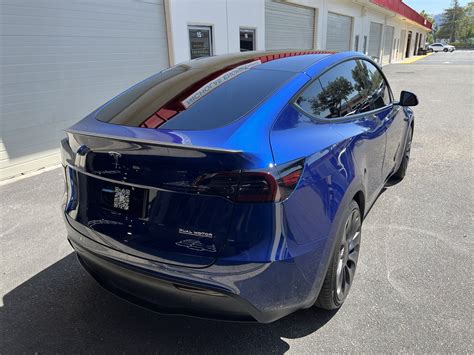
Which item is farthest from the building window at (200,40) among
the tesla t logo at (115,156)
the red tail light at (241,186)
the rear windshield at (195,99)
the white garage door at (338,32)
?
the white garage door at (338,32)

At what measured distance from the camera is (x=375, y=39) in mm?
25578

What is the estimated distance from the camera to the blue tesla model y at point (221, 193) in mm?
1610

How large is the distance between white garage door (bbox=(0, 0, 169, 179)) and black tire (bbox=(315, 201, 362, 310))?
16.6ft

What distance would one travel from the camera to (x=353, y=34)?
19.9 m

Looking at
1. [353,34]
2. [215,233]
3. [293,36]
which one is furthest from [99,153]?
[353,34]

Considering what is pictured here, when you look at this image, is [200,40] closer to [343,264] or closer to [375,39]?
[343,264]

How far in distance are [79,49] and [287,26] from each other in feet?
28.1

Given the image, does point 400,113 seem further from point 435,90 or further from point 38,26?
point 435,90

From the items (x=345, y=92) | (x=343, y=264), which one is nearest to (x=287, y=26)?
(x=345, y=92)

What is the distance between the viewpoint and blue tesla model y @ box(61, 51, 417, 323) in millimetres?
1610

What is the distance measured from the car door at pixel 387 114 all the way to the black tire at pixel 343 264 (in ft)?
3.55

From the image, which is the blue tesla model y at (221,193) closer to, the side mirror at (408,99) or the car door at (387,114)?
the car door at (387,114)

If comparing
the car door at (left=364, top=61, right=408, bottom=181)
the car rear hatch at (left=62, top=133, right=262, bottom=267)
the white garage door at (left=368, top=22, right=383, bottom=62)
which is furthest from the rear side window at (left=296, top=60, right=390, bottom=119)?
the white garage door at (left=368, top=22, right=383, bottom=62)

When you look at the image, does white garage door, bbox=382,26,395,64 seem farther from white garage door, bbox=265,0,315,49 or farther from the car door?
the car door
